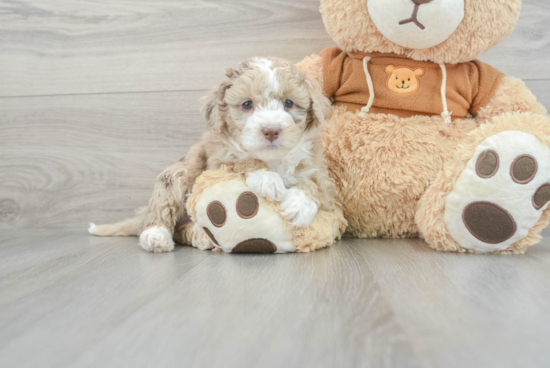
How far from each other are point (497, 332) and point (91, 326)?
24.2 inches

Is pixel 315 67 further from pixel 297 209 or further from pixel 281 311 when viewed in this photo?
pixel 281 311

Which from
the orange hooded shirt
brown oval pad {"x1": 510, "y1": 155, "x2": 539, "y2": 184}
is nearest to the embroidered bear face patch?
the orange hooded shirt

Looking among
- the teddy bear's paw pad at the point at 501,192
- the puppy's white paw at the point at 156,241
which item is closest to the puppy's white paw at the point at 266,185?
the puppy's white paw at the point at 156,241

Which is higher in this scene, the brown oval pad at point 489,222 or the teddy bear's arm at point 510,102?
the teddy bear's arm at point 510,102

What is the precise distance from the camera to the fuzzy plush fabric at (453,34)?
119cm

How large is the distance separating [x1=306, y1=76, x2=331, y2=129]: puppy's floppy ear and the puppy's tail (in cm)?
66

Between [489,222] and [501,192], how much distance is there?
83mm

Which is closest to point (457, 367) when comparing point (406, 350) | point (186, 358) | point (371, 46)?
point (406, 350)

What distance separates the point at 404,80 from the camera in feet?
4.26

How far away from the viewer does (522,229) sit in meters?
1.06

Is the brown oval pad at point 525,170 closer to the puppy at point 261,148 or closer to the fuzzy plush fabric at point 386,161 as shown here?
the fuzzy plush fabric at point 386,161

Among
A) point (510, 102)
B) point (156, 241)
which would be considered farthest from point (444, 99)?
point (156, 241)

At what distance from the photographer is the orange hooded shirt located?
4.24ft

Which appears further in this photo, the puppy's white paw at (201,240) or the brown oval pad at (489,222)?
the puppy's white paw at (201,240)
